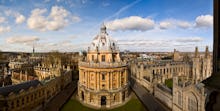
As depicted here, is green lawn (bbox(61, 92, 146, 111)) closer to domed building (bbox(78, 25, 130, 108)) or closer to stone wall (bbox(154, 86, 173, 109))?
domed building (bbox(78, 25, 130, 108))

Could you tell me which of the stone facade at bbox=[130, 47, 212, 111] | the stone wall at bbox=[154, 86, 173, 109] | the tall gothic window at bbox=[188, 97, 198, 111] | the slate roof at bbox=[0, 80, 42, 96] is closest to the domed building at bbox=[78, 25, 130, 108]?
the stone wall at bbox=[154, 86, 173, 109]

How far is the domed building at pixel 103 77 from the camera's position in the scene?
31.1m

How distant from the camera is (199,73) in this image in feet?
137

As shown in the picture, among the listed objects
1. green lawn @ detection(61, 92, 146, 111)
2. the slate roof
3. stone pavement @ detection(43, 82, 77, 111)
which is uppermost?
the slate roof

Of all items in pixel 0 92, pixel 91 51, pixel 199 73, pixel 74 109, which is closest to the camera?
pixel 0 92

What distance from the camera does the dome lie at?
108 ft

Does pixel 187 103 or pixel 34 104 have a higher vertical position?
pixel 187 103

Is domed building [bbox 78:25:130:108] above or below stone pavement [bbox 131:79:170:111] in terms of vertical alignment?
above

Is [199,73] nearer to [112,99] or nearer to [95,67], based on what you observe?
[112,99]

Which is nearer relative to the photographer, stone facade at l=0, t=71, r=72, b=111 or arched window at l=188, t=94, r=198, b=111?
arched window at l=188, t=94, r=198, b=111

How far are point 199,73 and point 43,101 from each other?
3456cm

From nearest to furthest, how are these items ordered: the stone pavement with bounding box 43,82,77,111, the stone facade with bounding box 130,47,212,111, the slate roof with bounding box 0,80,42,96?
the stone facade with bounding box 130,47,212,111, the slate roof with bounding box 0,80,42,96, the stone pavement with bounding box 43,82,77,111

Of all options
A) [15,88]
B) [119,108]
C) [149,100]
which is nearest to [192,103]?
[149,100]

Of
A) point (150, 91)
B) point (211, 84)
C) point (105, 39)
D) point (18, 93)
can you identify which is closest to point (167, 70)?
point (150, 91)
